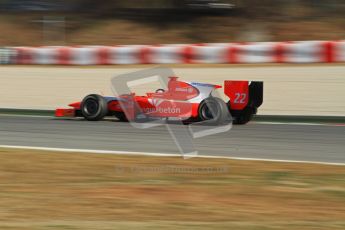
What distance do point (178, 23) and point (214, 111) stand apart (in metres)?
13.7

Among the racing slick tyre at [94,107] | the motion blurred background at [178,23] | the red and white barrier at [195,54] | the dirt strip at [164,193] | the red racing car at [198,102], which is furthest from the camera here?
the motion blurred background at [178,23]

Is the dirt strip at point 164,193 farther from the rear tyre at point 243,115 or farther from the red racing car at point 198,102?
the rear tyre at point 243,115

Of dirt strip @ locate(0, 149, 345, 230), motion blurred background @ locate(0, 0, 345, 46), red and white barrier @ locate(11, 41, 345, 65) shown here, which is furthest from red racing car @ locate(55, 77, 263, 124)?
motion blurred background @ locate(0, 0, 345, 46)

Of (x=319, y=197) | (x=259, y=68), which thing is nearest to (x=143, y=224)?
(x=319, y=197)

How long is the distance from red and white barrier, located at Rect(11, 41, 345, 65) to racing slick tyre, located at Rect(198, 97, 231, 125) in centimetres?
503

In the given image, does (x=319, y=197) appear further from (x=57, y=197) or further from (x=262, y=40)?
(x=262, y=40)

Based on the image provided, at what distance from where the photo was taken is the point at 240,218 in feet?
17.2

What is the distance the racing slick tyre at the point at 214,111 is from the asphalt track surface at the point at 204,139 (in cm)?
29

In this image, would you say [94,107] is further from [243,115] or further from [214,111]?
[243,115]

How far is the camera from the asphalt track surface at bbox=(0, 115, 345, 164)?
8.70 metres

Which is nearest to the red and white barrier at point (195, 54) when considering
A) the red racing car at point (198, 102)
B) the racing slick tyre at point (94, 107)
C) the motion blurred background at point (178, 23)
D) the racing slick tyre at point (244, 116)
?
the racing slick tyre at point (244, 116)

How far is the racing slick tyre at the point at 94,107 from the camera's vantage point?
39.9ft

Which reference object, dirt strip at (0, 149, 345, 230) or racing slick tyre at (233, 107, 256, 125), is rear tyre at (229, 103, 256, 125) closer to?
racing slick tyre at (233, 107, 256, 125)

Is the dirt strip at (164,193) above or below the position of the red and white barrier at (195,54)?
below
